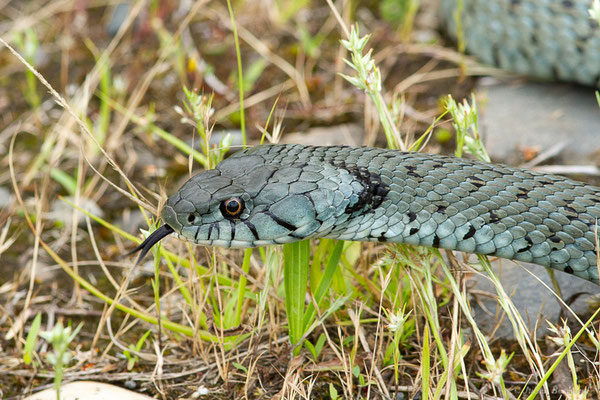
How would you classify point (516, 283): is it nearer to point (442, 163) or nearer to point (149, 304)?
point (442, 163)

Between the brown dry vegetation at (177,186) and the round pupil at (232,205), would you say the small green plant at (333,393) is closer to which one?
the brown dry vegetation at (177,186)

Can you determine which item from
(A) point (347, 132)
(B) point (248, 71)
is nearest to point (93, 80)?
(B) point (248, 71)

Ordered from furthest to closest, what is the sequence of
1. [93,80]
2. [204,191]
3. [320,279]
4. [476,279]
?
[93,80] < [476,279] < [320,279] < [204,191]

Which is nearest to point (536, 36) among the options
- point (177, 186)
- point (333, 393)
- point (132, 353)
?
point (177, 186)

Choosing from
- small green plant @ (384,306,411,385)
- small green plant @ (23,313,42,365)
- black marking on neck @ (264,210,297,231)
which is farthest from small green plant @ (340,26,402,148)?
small green plant @ (23,313,42,365)

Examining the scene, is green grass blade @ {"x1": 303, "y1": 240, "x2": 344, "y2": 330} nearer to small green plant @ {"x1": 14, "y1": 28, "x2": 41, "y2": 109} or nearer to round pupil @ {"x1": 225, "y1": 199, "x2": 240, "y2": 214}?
round pupil @ {"x1": 225, "y1": 199, "x2": 240, "y2": 214}

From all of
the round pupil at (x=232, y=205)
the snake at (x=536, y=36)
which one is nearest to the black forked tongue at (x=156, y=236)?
the round pupil at (x=232, y=205)
